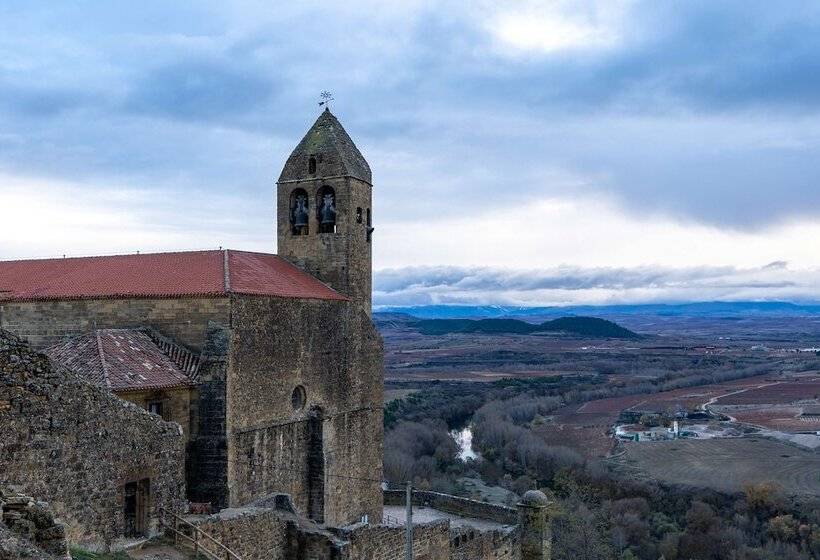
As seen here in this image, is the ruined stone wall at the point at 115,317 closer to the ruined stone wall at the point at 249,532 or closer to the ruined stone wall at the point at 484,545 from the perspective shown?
the ruined stone wall at the point at 249,532

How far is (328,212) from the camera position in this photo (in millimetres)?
23250

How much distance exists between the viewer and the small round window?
64.4 feet

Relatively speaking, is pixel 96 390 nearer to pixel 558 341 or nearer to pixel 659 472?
pixel 659 472

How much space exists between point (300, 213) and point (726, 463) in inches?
1666

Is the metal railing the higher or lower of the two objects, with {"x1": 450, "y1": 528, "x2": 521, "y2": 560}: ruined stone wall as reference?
lower

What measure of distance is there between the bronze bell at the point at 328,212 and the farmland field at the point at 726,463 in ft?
117

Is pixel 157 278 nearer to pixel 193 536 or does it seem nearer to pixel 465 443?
pixel 193 536

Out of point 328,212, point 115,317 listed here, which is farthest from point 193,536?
point 328,212

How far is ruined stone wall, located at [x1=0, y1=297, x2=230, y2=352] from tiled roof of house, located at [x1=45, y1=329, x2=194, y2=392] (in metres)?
0.67

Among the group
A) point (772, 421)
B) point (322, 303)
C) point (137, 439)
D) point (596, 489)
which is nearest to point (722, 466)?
point (596, 489)

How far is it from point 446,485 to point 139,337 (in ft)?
93.0

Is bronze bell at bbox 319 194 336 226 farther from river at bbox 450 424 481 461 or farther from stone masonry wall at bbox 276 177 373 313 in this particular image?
river at bbox 450 424 481 461

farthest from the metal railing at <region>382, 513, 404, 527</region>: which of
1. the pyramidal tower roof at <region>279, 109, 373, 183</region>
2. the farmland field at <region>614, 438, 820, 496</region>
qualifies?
the farmland field at <region>614, 438, 820, 496</region>

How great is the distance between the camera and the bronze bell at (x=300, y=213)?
23.6 m
